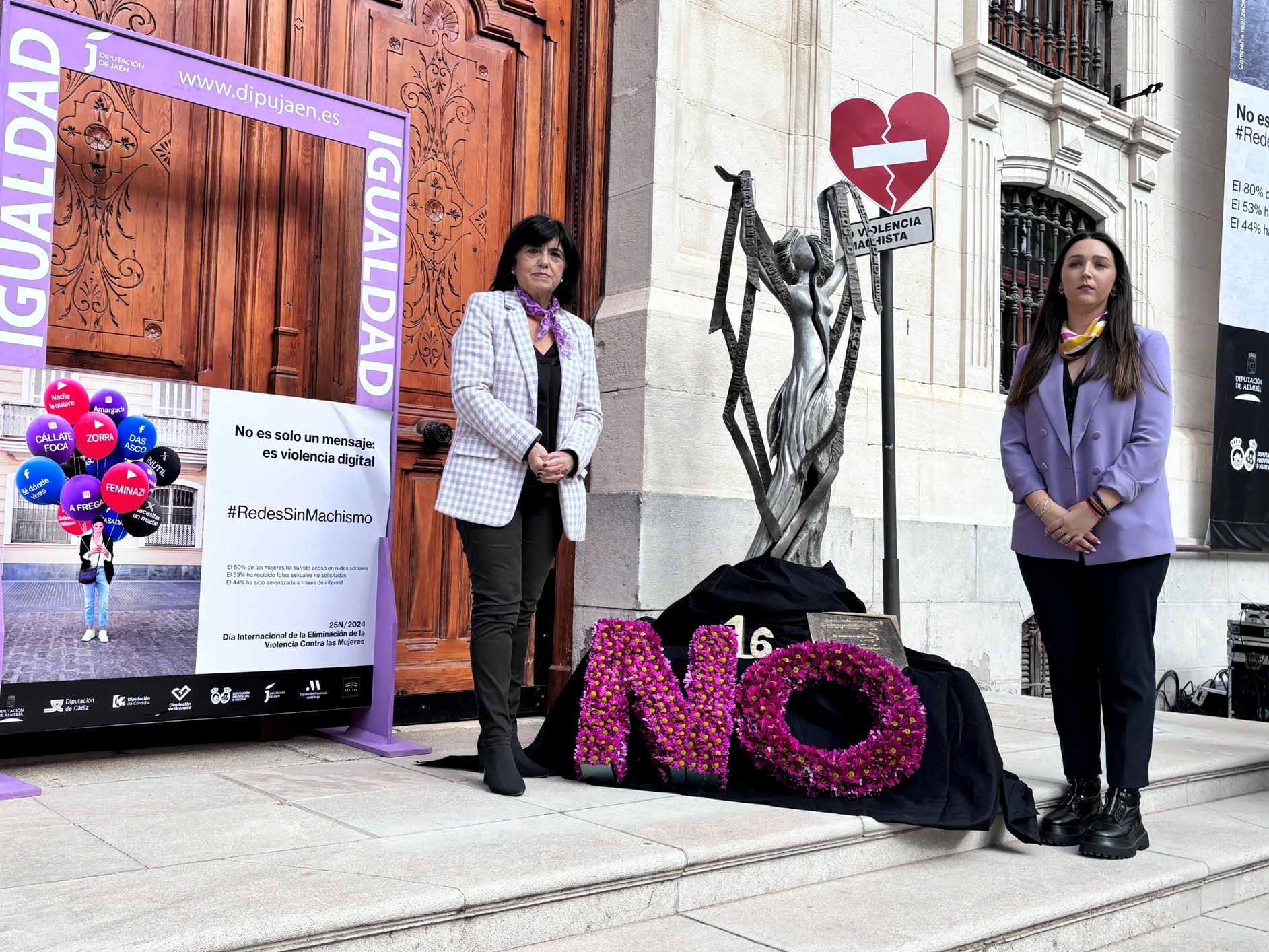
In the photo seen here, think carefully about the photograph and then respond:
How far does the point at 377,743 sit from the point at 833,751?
1.84 m

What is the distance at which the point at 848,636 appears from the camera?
4.18 m

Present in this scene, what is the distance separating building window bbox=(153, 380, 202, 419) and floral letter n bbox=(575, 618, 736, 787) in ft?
5.50

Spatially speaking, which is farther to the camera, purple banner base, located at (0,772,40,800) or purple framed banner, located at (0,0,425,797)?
purple framed banner, located at (0,0,425,797)

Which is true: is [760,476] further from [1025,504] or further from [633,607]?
[1025,504]

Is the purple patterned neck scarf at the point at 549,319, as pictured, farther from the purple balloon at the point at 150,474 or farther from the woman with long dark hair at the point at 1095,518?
the woman with long dark hair at the point at 1095,518

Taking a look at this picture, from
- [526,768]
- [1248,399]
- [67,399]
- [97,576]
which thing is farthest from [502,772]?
[1248,399]

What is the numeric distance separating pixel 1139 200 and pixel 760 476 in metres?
5.56

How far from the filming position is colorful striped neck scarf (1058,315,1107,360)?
3756mm

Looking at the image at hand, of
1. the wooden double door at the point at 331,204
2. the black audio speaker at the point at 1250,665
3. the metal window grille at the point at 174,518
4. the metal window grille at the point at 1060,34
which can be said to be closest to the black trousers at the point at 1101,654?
the wooden double door at the point at 331,204

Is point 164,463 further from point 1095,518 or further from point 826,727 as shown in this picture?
point 1095,518

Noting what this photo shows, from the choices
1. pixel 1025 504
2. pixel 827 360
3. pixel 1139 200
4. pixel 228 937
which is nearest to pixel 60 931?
pixel 228 937

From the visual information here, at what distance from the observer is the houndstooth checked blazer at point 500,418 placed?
3.75m

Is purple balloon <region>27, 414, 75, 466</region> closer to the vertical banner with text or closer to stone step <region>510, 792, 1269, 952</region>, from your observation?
stone step <region>510, 792, 1269, 952</region>

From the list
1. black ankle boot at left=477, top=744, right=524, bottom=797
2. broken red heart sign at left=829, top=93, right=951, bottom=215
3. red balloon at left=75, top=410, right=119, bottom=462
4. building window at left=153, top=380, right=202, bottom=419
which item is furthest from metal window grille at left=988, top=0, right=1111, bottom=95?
red balloon at left=75, top=410, right=119, bottom=462
